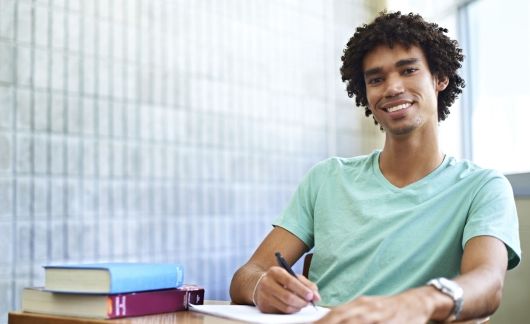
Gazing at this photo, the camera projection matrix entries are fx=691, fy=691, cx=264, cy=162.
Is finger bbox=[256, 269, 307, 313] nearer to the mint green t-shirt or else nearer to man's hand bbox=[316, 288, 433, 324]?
man's hand bbox=[316, 288, 433, 324]

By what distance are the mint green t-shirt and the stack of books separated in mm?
472

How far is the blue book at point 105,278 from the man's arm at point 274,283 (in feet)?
0.60

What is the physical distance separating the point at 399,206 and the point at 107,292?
749 millimetres

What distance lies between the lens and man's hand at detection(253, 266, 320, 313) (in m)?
1.17

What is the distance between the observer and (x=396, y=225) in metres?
1.54

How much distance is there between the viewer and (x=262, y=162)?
2.58 m

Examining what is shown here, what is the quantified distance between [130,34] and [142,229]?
610 mm

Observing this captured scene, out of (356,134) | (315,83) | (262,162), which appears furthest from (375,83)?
(356,134)

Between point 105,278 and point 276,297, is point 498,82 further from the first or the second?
point 105,278

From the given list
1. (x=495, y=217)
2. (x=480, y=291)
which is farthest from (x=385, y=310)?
(x=495, y=217)

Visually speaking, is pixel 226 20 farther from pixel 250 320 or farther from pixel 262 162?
pixel 250 320

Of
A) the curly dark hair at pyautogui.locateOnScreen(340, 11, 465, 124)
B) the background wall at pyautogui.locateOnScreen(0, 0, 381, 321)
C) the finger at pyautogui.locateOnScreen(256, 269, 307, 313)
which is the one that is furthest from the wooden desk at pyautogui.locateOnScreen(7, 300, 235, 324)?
the curly dark hair at pyautogui.locateOnScreen(340, 11, 465, 124)

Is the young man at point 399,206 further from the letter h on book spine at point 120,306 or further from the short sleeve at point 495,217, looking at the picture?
the letter h on book spine at point 120,306

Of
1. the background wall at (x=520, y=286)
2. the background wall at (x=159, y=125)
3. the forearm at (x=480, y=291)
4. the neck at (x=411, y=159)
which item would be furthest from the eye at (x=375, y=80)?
the background wall at (x=159, y=125)
